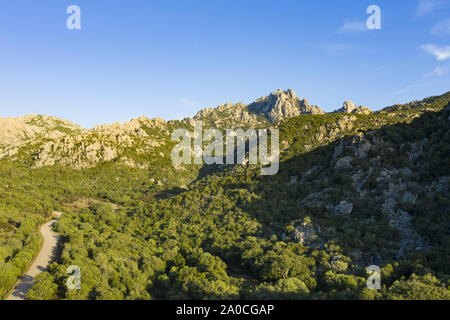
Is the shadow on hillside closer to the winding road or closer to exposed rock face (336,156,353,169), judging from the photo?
exposed rock face (336,156,353,169)

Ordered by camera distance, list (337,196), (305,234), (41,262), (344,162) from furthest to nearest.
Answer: (344,162)
(337,196)
(305,234)
(41,262)

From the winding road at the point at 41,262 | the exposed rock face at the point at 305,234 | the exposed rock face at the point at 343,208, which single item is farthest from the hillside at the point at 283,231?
the winding road at the point at 41,262

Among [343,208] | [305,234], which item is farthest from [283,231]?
[343,208]

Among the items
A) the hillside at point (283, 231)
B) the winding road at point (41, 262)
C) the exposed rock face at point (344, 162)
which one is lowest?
the winding road at point (41, 262)

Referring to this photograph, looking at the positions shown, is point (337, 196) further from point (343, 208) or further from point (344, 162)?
point (344, 162)

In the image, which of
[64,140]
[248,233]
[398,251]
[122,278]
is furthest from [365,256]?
[64,140]

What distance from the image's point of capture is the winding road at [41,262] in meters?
59.6

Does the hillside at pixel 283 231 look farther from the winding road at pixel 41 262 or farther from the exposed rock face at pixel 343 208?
the winding road at pixel 41 262

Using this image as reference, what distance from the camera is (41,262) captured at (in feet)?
247

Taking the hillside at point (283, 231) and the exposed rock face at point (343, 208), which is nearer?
the hillside at point (283, 231)

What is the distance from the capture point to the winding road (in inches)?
2347

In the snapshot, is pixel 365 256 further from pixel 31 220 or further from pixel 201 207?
pixel 31 220

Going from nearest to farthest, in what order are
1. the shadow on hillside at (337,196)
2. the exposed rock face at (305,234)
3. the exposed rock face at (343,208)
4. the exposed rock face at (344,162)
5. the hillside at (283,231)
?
the hillside at (283,231), the shadow on hillside at (337,196), the exposed rock face at (305,234), the exposed rock face at (343,208), the exposed rock face at (344,162)
